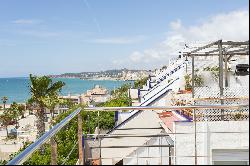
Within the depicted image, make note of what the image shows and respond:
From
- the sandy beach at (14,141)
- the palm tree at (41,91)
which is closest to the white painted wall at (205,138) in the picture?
the palm tree at (41,91)

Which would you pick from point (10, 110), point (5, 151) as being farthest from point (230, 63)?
point (10, 110)

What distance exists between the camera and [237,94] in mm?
8859

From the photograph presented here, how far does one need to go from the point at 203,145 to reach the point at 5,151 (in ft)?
141

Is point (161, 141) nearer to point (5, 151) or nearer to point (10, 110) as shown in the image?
point (5, 151)

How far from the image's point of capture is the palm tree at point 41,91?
34188mm

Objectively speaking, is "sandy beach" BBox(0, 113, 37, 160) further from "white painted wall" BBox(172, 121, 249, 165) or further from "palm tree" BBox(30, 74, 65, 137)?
"white painted wall" BBox(172, 121, 249, 165)

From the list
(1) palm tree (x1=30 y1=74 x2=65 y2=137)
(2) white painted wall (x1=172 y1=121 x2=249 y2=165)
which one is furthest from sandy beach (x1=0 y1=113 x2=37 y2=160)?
(2) white painted wall (x1=172 y1=121 x2=249 y2=165)

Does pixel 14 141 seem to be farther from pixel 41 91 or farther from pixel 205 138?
pixel 205 138

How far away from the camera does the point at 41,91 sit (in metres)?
35.3

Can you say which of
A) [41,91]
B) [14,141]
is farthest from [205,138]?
[14,141]

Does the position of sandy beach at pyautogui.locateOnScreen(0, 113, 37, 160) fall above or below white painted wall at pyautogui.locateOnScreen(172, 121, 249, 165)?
below

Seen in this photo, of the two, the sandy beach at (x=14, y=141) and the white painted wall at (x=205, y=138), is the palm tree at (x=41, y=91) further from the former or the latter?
the white painted wall at (x=205, y=138)

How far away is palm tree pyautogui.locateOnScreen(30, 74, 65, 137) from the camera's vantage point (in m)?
34.2

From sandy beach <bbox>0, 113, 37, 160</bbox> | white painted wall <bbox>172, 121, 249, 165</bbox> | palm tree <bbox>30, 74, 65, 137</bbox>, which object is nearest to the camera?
white painted wall <bbox>172, 121, 249, 165</bbox>
